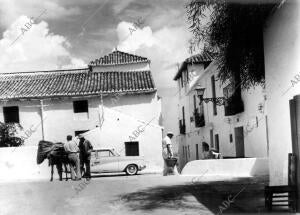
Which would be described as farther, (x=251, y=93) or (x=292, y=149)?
(x=251, y=93)

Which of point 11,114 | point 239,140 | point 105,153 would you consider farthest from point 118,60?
point 239,140

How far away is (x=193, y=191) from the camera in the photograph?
9.59 meters

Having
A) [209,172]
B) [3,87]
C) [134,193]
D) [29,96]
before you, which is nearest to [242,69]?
[134,193]

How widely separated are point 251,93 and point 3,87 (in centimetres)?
1859

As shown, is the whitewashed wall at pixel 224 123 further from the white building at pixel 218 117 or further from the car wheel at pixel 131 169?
the car wheel at pixel 131 169

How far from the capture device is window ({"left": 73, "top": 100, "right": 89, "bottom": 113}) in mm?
27125

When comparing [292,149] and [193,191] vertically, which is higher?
[292,149]

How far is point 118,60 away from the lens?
31359 mm

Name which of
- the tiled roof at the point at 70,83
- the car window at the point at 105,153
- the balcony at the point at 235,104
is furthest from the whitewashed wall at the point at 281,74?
the tiled roof at the point at 70,83

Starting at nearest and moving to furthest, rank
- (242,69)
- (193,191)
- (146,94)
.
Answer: (242,69) < (193,191) < (146,94)

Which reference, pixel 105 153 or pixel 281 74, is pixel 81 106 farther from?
pixel 281 74

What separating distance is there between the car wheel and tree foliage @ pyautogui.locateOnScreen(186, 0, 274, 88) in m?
11.0

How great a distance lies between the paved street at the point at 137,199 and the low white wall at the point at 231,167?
2843 millimetres

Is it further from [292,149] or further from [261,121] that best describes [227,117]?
[292,149]
